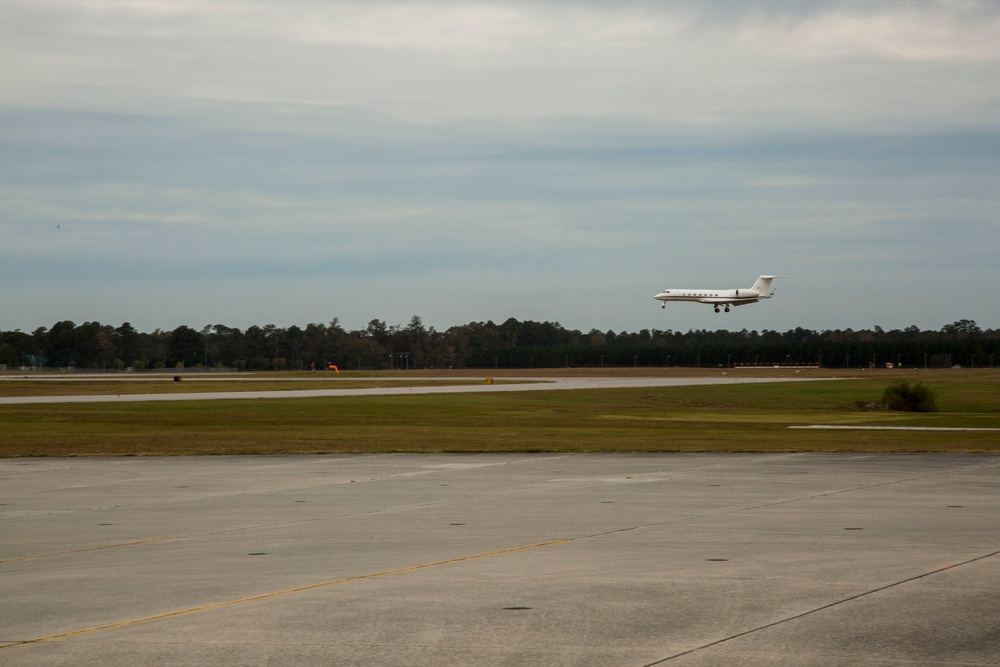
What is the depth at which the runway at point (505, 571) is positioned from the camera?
9.59m

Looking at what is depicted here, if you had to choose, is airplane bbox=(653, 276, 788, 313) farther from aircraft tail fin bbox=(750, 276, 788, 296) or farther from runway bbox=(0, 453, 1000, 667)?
runway bbox=(0, 453, 1000, 667)

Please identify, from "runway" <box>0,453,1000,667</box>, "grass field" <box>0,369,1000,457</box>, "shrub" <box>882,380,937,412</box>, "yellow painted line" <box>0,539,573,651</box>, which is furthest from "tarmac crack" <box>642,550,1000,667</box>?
"shrub" <box>882,380,937,412</box>

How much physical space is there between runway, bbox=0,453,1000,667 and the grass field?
1093cm

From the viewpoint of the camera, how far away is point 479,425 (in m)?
49.7

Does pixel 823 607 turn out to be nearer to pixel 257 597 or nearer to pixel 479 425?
pixel 257 597

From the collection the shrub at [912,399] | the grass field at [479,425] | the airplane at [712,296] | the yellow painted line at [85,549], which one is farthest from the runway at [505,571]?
the airplane at [712,296]

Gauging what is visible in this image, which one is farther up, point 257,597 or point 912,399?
point 912,399

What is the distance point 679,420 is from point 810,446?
63.2 ft

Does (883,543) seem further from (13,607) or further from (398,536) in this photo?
(13,607)

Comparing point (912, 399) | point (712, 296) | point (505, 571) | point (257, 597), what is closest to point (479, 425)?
point (505, 571)

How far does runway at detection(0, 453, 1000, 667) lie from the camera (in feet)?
31.5

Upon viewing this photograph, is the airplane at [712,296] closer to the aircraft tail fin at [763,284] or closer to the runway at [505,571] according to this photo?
the aircraft tail fin at [763,284]

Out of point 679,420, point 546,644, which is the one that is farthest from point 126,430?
point 546,644

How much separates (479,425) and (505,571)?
119 ft
